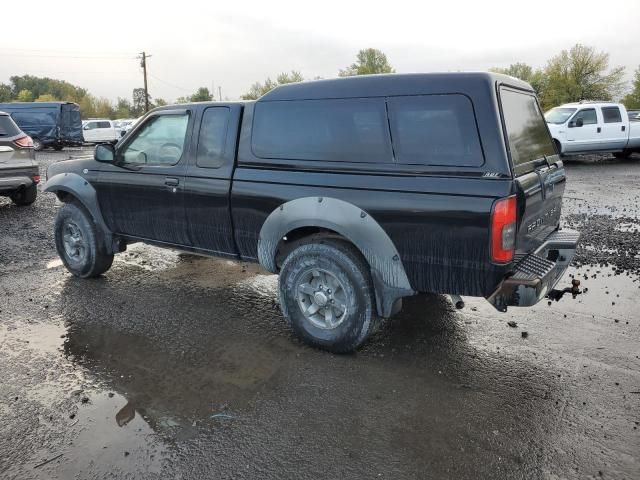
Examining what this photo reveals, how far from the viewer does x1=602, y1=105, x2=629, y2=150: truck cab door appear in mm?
17656

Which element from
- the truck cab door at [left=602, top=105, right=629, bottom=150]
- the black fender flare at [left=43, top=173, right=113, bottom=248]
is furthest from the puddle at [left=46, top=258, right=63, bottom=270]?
the truck cab door at [left=602, top=105, right=629, bottom=150]

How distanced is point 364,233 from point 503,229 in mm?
942

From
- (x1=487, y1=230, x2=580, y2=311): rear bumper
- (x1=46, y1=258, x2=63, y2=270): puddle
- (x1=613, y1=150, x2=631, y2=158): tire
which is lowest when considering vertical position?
(x1=46, y1=258, x2=63, y2=270): puddle

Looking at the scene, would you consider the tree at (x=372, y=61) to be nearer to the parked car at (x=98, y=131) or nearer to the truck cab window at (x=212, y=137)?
the parked car at (x=98, y=131)

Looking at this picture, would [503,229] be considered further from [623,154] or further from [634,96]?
[634,96]

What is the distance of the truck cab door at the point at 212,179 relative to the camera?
441 cm

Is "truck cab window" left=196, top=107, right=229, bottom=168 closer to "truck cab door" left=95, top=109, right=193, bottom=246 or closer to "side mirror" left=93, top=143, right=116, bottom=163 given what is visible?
"truck cab door" left=95, top=109, right=193, bottom=246

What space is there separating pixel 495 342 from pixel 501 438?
1.34 metres

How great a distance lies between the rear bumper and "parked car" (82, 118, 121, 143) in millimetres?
33566

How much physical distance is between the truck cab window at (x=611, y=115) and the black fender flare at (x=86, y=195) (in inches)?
697

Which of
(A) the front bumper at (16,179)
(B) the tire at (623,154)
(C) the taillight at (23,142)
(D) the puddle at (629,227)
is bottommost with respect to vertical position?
(D) the puddle at (629,227)

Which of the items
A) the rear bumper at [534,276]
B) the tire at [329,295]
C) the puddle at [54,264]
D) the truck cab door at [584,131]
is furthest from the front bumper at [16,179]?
the truck cab door at [584,131]

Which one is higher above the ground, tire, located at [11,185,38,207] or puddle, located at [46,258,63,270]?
tire, located at [11,185,38,207]

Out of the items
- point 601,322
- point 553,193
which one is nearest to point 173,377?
point 553,193
